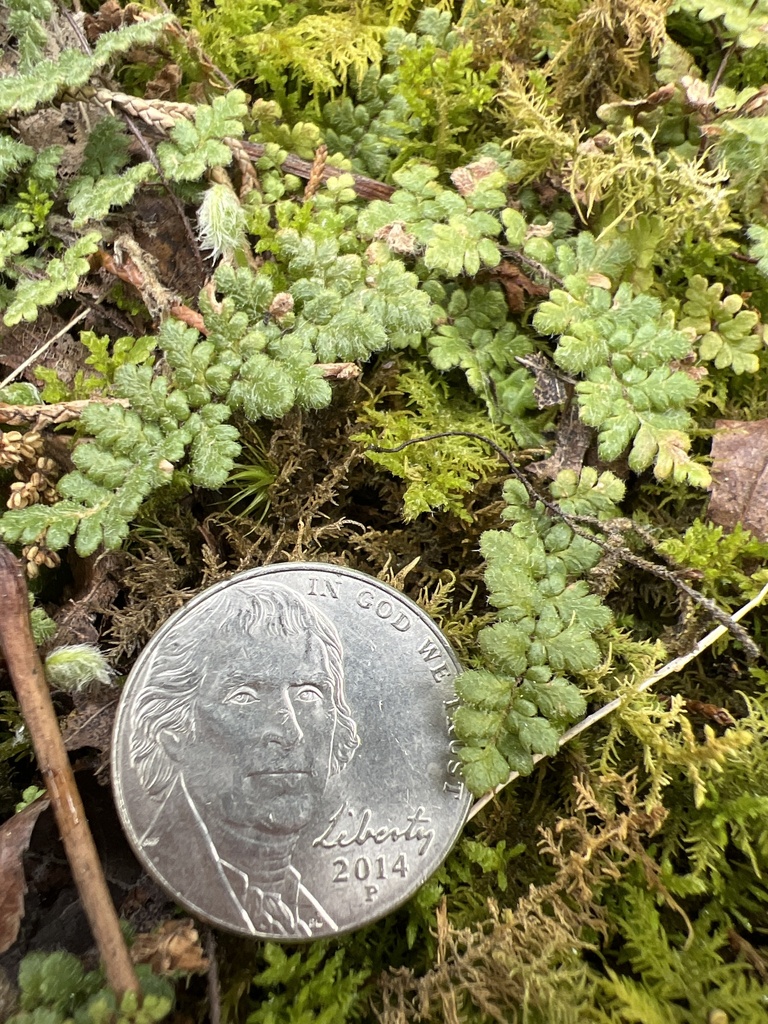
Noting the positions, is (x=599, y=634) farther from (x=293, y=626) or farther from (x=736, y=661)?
(x=293, y=626)

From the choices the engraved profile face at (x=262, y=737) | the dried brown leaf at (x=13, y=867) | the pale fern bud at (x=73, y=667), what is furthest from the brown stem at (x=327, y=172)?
the dried brown leaf at (x=13, y=867)

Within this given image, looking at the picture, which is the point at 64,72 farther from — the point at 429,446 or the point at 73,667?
the point at 73,667

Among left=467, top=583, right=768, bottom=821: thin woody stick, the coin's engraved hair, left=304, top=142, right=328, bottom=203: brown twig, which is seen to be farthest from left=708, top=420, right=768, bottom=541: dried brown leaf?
left=304, top=142, right=328, bottom=203: brown twig

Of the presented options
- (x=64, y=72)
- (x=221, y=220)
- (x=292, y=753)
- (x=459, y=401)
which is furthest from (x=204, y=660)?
(x=64, y=72)

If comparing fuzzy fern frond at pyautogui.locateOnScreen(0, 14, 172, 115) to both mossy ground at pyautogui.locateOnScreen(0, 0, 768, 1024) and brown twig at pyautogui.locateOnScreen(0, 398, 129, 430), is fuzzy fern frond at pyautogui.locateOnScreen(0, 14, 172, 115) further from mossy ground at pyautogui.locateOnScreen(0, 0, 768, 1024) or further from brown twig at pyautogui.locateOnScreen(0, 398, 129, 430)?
brown twig at pyautogui.locateOnScreen(0, 398, 129, 430)

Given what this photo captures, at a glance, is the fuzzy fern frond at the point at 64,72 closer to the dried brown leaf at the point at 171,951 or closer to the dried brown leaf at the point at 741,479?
the dried brown leaf at the point at 741,479
